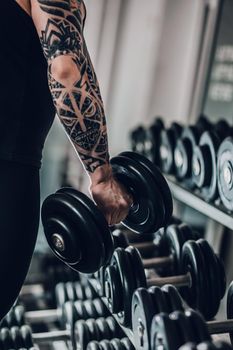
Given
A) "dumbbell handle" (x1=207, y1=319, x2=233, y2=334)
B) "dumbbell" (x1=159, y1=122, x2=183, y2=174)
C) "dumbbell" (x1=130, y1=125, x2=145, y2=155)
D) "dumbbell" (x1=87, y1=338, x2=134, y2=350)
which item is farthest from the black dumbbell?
"dumbbell" (x1=130, y1=125, x2=145, y2=155)

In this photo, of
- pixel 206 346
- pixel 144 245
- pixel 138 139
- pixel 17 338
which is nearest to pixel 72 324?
pixel 17 338

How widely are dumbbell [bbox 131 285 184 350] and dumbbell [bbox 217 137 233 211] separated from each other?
395 mm

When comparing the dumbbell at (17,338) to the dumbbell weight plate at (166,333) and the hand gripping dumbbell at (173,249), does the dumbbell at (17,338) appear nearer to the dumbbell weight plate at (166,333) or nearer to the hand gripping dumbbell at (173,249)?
the hand gripping dumbbell at (173,249)

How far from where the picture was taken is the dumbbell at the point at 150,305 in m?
1.18

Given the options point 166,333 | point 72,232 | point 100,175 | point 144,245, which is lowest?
point 144,245

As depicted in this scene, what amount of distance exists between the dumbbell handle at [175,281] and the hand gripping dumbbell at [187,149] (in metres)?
0.37

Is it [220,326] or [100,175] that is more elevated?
[100,175]

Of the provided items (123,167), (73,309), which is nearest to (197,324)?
(123,167)

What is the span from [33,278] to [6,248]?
131 cm

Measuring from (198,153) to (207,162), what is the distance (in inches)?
2.0

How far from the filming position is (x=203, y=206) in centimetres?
164

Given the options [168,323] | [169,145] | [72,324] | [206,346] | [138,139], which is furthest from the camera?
[138,139]

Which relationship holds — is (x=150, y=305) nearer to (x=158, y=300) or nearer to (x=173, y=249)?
(x=158, y=300)

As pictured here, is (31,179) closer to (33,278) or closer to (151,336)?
(151,336)
